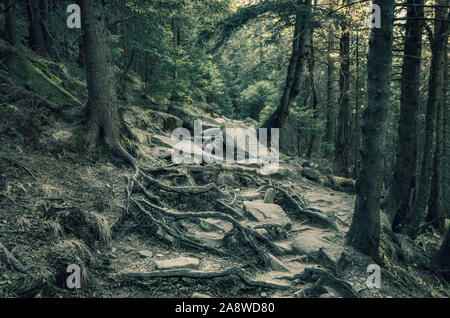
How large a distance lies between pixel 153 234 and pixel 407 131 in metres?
7.57

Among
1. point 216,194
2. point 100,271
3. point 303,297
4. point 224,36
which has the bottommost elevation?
point 303,297

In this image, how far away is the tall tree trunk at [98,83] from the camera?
23.2 feet

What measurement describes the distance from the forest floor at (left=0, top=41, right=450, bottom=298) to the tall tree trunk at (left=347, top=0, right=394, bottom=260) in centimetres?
41

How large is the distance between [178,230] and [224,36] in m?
8.39

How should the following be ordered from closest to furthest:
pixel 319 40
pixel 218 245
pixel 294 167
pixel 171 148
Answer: pixel 218 245
pixel 171 148
pixel 294 167
pixel 319 40

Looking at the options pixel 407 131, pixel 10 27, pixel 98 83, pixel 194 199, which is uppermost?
pixel 10 27

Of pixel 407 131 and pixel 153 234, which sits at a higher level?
pixel 407 131

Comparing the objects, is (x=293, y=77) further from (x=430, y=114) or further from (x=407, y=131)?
(x=407, y=131)

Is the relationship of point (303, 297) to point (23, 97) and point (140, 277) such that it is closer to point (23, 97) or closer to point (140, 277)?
point (140, 277)

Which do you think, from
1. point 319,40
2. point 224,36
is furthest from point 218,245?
point 319,40

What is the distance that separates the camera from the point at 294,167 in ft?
37.9

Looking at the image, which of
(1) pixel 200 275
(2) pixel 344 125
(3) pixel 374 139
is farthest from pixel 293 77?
(1) pixel 200 275

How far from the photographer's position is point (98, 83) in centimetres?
723
